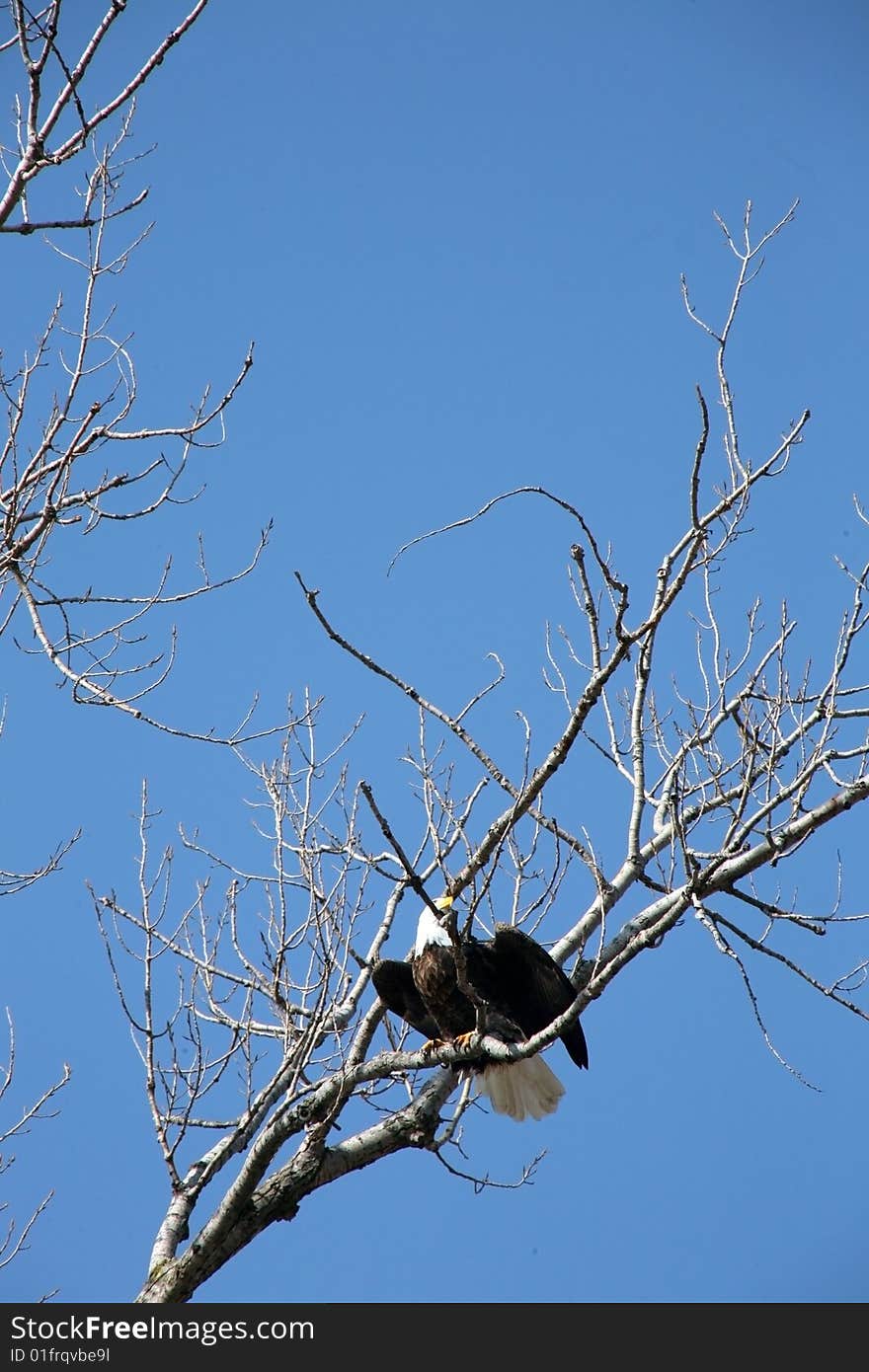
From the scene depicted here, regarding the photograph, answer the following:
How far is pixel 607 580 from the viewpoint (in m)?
3.55

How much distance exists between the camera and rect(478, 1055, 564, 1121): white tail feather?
5.42 m

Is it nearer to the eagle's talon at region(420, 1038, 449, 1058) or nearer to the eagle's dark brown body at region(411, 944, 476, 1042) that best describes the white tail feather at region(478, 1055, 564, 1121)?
the eagle's dark brown body at region(411, 944, 476, 1042)

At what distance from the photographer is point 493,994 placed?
505 centimetres

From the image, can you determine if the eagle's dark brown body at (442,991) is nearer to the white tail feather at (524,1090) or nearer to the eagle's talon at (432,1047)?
the eagle's talon at (432,1047)

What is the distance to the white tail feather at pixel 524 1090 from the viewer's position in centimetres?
542

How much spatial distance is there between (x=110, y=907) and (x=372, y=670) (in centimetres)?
162

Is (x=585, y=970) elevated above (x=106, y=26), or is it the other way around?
(x=106, y=26)

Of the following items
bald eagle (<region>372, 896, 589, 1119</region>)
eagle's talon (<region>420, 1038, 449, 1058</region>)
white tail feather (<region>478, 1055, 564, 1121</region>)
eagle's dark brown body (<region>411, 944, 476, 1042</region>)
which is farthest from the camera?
white tail feather (<region>478, 1055, 564, 1121</region>)

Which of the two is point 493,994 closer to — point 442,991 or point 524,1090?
point 442,991

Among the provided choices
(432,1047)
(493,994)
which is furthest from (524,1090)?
(432,1047)

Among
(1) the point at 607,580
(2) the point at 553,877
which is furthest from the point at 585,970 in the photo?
(1) the point at 607,580

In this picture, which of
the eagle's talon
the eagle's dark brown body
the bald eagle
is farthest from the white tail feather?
the eagle's talon

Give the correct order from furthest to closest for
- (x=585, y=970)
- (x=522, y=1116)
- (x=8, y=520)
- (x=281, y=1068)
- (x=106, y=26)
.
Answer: (x=522, y=1116) < (x=585, y=970) < (x=281, y=1068) < (x=8, y=520) < (x=106, y=26)
